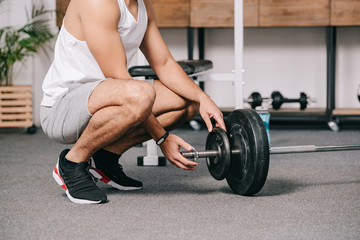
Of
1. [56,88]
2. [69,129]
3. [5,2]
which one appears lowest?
[69,129]

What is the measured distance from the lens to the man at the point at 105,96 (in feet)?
6.15

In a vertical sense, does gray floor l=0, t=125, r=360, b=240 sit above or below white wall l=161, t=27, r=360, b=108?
below

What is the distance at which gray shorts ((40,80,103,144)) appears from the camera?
192 centimetres

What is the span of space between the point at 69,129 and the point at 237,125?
0.62 m

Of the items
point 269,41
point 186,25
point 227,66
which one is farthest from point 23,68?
point 269,41

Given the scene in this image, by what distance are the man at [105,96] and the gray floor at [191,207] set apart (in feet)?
0.47

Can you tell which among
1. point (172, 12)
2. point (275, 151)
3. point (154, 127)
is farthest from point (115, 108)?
point (172, 12)

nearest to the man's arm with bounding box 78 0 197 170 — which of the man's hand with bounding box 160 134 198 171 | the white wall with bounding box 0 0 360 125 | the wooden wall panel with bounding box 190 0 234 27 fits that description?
the man's hand with bounding box 160 134 198 171

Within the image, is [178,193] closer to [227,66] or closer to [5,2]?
[227,66]

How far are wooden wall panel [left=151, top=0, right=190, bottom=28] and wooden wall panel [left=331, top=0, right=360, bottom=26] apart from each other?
1.10 m

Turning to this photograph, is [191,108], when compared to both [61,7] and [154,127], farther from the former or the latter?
[61,7]

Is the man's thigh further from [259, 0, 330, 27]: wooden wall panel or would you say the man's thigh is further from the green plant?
the green plant

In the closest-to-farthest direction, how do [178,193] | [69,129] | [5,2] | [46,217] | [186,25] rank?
[46,217] → [69,129] → [178,193] → [186,25] → [5,2]

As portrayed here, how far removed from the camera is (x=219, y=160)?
6.54 feet
